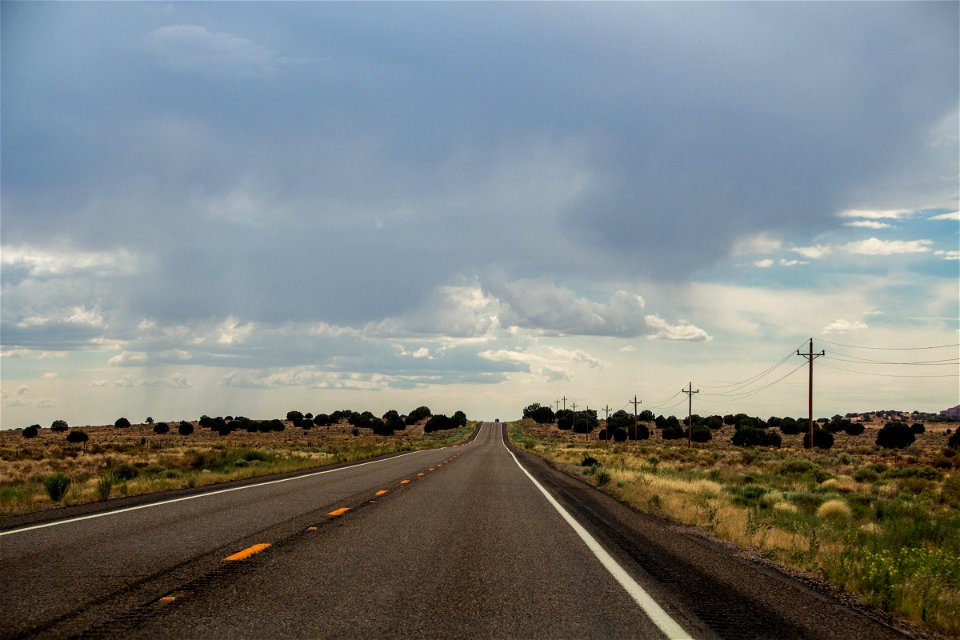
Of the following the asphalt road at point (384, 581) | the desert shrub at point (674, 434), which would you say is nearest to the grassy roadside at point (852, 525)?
the asphalt road at point (384, 581)

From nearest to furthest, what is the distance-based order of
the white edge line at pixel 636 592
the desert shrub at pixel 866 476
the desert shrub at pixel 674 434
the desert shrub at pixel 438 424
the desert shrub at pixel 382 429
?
the white edge line at pixel 636 592, the desert shrub at pixel 866 476, the desert shrub at pixel 674 434, the desert shrub at pixel 382 429, the desert shrub at pixel 438 424

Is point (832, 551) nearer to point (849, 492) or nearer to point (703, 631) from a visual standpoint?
point (703, 631)

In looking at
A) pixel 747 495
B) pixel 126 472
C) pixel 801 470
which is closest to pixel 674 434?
pixel 801 470

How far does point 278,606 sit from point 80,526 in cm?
661

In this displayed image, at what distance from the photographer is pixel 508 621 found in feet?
19.0

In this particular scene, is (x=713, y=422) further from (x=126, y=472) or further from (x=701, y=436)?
(x=126, y=472)

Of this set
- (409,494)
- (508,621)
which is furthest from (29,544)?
(409,494)

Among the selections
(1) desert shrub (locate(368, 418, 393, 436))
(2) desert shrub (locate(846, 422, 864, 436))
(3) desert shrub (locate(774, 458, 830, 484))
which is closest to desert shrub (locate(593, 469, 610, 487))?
(3) desert shrub (locate(774, 458, 830, 484))

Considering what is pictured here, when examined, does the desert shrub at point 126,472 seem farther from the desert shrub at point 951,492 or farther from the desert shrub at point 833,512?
the desert shrub at point 951,492

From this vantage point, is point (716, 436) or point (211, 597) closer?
point (211, 597)

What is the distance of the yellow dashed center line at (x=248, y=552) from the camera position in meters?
8.18

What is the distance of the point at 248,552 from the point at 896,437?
92458mm

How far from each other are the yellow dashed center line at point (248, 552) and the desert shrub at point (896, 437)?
89938 mm

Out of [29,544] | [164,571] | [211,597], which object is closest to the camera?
[211,597]
